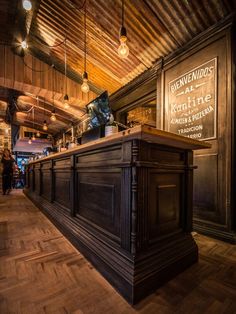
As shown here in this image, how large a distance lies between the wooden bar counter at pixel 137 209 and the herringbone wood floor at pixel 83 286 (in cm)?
8

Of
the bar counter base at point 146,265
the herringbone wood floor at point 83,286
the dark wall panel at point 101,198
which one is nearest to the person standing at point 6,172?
the herringbone wood floor at point 83,286

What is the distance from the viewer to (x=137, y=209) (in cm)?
121

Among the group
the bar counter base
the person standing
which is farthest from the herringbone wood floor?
the person standing

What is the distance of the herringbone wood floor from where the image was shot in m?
1.08

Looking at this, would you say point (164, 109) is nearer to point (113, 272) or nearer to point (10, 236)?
Answer: point (113, 272)

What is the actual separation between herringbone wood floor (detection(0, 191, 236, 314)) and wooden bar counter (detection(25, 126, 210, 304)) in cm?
8

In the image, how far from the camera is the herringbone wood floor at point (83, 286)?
1.08m

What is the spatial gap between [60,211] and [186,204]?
5.74 feet

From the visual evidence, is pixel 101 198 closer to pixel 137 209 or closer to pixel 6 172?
pixel 137 209

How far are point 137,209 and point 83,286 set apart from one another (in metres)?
0.68

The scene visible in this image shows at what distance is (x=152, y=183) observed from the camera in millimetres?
1359

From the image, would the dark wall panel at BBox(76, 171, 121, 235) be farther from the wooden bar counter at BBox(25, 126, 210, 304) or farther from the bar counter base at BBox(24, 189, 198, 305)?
the bar counter base at BBox(24, 189, 198, 305)

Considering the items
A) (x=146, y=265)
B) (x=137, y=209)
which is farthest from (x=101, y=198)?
(x=146, y=265)

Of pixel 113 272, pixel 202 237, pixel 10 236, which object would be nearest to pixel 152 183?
pixel 113 272
